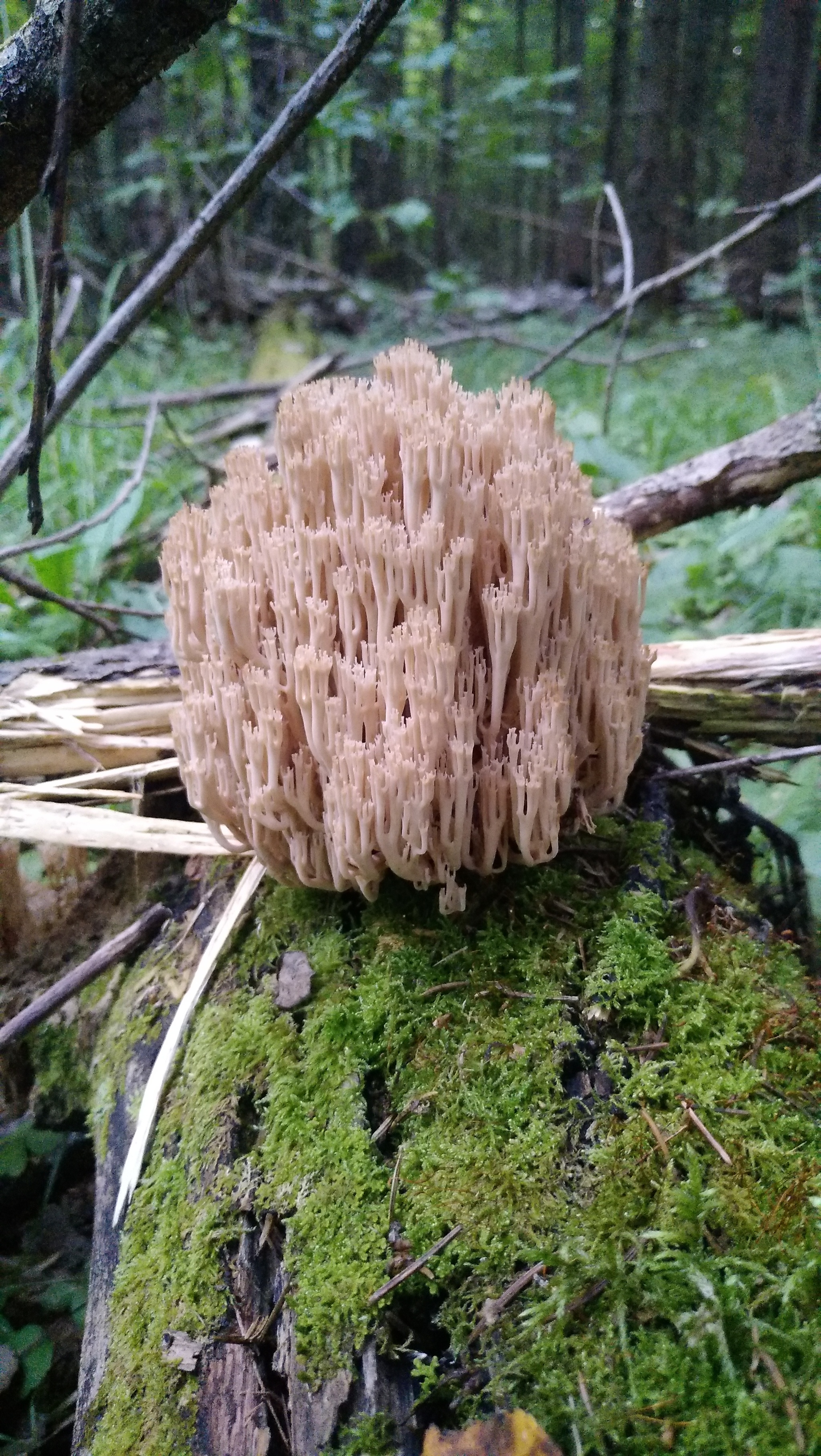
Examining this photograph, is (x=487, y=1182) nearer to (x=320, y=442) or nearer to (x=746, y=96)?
(x=320, y=442)

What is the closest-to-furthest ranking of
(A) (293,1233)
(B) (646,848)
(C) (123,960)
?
(A) (293,1233)
(B) (646,848)
(C) (123,960)

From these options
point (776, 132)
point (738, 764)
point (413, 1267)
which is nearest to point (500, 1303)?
point (413, 1267)

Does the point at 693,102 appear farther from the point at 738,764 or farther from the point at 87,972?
the point at 87,972

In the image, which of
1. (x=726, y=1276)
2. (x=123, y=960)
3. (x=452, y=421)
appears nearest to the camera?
(x=726, y=1276)

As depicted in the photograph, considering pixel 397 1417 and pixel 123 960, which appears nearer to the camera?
pixel 397 1417

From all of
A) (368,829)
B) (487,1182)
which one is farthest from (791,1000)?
(368,829)

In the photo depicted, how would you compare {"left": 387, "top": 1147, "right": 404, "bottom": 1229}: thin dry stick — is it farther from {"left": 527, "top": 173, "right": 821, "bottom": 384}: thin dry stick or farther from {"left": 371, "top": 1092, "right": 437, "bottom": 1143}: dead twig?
{"left": 527, "top": 173, "right": 821, "bottom": 384}: thin dry stick
